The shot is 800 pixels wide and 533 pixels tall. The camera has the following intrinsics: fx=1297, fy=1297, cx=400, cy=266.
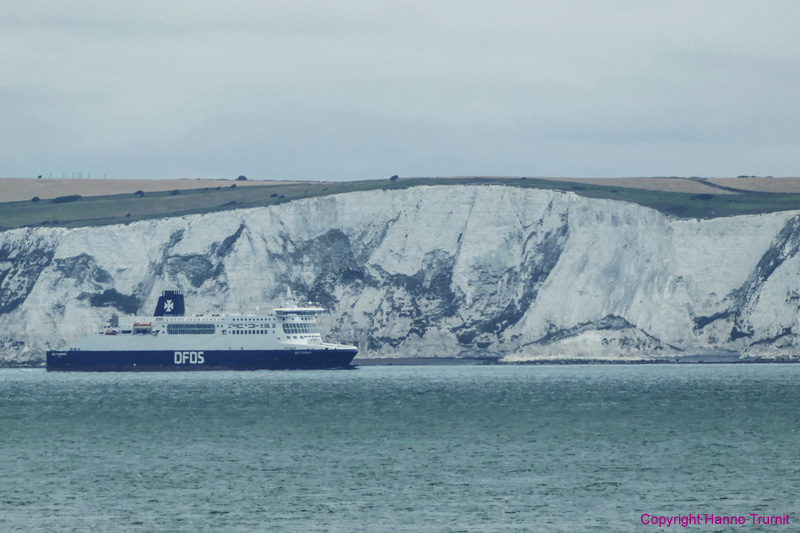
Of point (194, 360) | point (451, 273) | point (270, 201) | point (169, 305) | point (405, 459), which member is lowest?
point (194, 360)

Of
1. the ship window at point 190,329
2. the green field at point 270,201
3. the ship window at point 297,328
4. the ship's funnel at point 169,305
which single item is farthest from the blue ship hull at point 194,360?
the green field at point 270,201

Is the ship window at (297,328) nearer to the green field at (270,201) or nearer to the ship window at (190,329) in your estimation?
the ship window at (190,329)

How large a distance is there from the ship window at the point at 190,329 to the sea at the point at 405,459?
23048mm

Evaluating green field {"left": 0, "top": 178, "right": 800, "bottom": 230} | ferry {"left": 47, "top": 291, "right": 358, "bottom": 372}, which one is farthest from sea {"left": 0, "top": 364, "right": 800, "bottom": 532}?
green field {"left": 0, "top": 178, "right": 800, "bottom": 230}

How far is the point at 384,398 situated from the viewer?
59.2 m

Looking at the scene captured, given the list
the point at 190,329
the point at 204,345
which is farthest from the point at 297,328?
the point at 190,329

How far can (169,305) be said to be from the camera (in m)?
91.7

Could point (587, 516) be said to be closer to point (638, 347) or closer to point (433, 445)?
point (433, 445)

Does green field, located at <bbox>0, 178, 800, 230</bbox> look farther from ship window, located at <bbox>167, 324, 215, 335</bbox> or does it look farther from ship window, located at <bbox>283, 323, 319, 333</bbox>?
ship window, located at <bbox>283, 323, 319, 333</bbox>

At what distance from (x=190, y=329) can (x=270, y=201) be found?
18.3 m

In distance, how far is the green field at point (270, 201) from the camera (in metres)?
98.0

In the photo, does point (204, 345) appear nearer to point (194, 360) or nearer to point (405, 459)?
point (194, 360)

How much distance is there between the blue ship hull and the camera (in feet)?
291

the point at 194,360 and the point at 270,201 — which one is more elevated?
the point at 270,201
